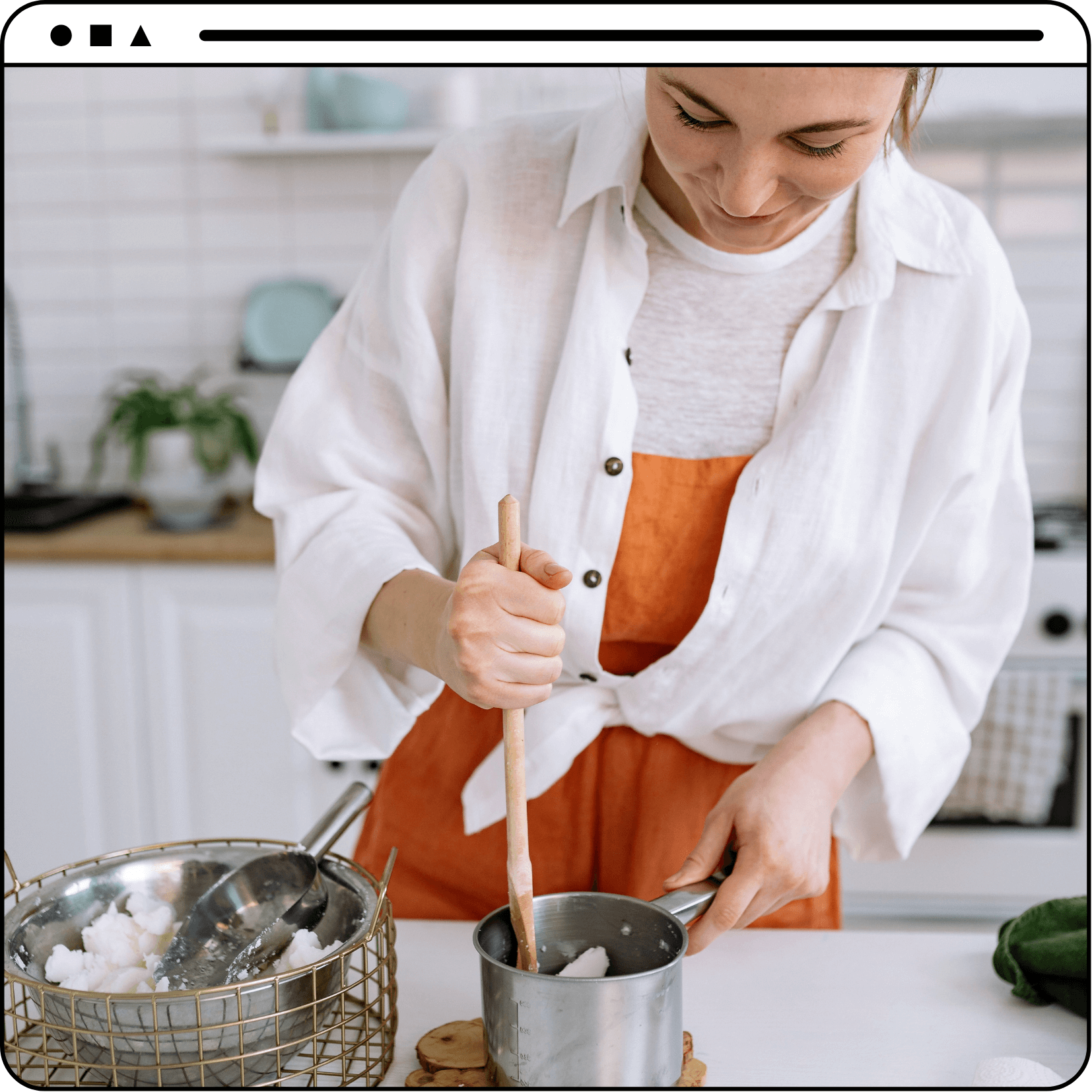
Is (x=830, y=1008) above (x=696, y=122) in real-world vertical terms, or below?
below

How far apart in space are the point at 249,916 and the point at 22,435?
78.9 inches

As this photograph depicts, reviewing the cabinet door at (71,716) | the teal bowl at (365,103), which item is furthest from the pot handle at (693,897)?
the teal bowl at (365,103)

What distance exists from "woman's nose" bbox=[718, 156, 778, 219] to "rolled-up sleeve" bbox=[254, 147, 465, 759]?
0.87ft

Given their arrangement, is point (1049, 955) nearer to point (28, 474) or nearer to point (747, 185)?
point (747, 185)

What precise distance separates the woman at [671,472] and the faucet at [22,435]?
168cm

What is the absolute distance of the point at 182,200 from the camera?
7.31 ft

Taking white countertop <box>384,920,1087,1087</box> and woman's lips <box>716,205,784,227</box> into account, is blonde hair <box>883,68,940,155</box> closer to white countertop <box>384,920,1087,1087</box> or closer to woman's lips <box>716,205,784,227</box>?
woman's lips <box>716,205,784,227</box>

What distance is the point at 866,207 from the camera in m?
0.83

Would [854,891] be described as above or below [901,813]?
below

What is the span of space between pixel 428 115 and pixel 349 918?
73.8 inches

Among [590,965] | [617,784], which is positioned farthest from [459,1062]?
[617,784]

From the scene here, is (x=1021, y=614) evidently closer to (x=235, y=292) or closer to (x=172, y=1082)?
(x=172, y=1082)
